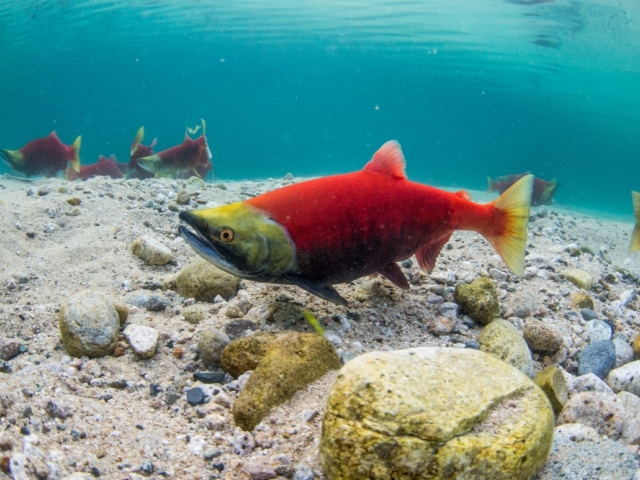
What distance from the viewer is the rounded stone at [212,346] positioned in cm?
300

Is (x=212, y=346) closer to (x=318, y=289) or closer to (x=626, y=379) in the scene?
(x=318, y=289)

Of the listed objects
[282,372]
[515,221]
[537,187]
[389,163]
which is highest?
[389,163]

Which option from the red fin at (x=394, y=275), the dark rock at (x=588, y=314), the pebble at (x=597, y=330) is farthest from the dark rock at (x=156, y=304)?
the dark rock at (x=588, y=314)

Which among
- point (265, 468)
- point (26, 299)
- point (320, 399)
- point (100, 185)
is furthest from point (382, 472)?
point (100, 185)

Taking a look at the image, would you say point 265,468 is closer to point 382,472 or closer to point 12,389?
point 382,472

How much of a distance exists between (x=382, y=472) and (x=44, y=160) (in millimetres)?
12886

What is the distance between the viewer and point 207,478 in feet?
6.49

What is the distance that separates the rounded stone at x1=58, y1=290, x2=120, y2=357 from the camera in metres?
2.99

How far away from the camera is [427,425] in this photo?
1754mm

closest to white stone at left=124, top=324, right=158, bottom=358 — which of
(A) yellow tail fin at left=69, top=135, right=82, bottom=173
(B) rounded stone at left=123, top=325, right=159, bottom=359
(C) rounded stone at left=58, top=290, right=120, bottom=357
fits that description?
(B) rounded stone at left=123, top=325, right=159, bottom=359

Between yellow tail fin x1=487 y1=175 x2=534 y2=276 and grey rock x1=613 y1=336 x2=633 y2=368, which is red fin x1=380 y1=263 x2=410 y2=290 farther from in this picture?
grey rock x1=613 y1=336 x2=633 y2=368

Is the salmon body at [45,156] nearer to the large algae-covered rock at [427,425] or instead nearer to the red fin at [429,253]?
the red fin at [429,253]

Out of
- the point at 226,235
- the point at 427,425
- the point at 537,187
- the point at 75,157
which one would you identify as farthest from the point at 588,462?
the point at 537,187

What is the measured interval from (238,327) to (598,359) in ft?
8.86
